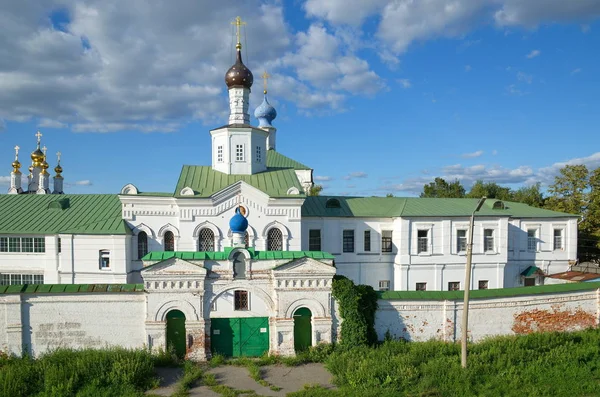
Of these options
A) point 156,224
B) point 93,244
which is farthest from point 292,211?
point 93,244

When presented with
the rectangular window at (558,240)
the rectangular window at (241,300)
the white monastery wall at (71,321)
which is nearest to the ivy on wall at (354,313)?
the rectangular window at (241,300)

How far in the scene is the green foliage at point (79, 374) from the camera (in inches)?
395

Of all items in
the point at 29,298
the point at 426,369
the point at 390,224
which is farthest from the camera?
the point at 390,224

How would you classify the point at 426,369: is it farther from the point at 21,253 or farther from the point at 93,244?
the point at 21,253

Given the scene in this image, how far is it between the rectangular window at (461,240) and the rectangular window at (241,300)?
564 inches

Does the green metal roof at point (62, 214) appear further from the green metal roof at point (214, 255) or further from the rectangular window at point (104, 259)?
the green metal roof at point (214, 255)

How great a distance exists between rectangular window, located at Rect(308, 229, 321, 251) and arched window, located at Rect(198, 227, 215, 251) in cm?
540

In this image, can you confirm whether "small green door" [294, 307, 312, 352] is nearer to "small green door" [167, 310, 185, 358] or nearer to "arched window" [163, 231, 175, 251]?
"small green door" [167, 310, 185, 358]

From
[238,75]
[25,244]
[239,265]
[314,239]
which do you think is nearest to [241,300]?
[239,265]

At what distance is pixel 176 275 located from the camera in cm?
1230

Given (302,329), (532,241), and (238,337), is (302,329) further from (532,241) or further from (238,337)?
(532,241)

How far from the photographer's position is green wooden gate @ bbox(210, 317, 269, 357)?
499 inches

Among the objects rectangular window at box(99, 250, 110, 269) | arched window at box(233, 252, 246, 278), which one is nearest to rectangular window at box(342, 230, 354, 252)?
arched window at box(233, 252, 246, 278)

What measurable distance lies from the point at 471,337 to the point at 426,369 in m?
3.27
